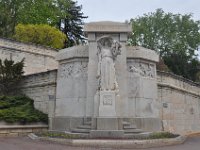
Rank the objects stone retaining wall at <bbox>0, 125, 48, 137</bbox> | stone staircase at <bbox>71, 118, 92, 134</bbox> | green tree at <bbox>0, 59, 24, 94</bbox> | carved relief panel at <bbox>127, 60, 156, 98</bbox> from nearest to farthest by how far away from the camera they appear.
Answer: stone staircase at <bbox>71, 118, 92, 134</bbox>, stone retaining wall at <bbox>0, 125, 48, 137</bbox>, carved relief panel at <bbox>127, 60, 156, 98</bbox>, green tree at <bbox>0, 59, 24, 94</bbox>

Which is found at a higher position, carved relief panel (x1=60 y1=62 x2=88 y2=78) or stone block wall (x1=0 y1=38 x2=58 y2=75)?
stone block wall (x1=0 y1=38 x2=58 y2=75)

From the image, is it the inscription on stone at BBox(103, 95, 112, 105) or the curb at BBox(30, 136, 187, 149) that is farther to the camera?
the inscription on stone at BBox(103, 95, 112, 105)

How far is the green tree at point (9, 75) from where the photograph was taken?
64.6ft

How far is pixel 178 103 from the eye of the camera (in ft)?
66.7

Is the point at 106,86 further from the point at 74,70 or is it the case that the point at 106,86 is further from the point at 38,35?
the point at 38,35

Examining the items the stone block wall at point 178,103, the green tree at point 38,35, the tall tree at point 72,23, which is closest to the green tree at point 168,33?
the tall tree at point 72,23

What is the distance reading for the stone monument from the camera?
14847 millimetres

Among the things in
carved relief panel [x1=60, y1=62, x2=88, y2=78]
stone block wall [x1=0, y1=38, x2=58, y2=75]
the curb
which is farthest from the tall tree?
the curb

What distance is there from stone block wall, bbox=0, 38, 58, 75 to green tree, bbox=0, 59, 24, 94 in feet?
19.8

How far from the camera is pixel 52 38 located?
35.4m

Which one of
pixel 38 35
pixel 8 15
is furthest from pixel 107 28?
pixel 8 15

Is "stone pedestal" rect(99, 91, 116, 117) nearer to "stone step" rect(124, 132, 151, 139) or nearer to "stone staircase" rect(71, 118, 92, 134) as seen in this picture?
"stone staircase" rect(71, 118, 92, 134)

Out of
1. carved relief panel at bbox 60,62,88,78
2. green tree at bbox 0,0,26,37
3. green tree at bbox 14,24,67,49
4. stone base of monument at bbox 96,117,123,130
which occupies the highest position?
green tree at bbox 0,0,26,37

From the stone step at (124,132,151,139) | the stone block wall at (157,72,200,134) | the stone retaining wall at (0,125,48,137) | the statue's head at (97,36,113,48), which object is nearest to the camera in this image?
the stone step at (124,132,151,139)
